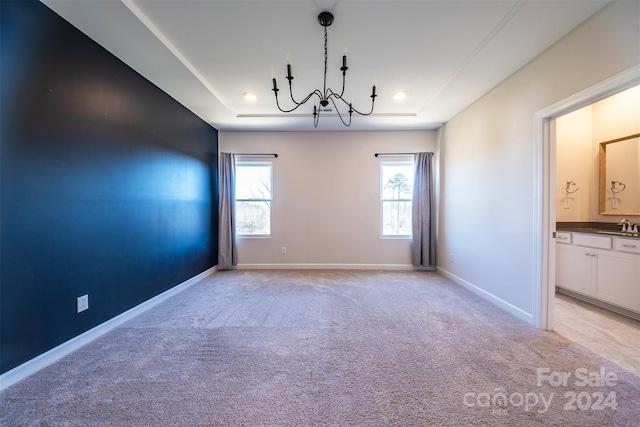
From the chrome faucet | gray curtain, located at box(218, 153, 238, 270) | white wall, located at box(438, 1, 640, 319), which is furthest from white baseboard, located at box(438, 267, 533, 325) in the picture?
gray curtain, located at box(218, 153, 238, 270)

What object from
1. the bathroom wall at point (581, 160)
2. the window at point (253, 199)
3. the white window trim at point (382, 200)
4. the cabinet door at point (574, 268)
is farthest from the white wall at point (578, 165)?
the window at point (253, 199)

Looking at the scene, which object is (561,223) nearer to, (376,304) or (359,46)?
(376,304)

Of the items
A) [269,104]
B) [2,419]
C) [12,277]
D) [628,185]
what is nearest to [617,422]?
[628,185]

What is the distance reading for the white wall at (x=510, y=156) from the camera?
66.8 inches

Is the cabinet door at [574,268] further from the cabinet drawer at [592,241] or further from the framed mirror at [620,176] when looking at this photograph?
the framed mirror at [620,176]

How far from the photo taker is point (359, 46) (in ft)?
7.09

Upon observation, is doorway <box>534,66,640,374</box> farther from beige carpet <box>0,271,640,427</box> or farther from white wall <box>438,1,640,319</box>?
beige carpet <box>0,271,640,427</box>

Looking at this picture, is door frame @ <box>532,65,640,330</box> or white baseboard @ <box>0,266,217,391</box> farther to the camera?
door frame @ <box>532,65,640,330</box>

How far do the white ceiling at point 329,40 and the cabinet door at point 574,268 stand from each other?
2.28 m

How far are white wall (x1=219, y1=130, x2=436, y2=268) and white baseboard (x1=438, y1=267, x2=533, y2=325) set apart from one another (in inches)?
36.9

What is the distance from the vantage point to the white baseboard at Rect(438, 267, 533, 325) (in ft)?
7.70

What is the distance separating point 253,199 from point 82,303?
9.34 feet

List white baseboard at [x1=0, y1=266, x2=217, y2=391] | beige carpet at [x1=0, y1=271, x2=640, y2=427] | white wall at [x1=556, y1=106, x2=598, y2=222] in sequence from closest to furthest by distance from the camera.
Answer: beige carpet at [x1=0, y1=271, x2=640, y2=427]
white baseboard at [x1=0, y1=266, x2=217, y2=391]
white wall at [x1=556, y1=106, x2=598, y2=222]

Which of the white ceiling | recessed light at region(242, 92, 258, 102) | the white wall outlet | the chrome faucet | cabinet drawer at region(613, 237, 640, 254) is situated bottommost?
the white wall outlet
